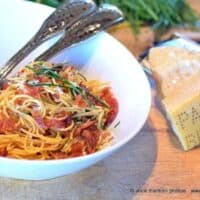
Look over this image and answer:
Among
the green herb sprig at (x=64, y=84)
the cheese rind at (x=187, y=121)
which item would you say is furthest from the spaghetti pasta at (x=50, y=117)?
the cheese rind at (x=187, y=121)

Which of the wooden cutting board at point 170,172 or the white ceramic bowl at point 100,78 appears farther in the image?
the wooden cutting board at point 170,172

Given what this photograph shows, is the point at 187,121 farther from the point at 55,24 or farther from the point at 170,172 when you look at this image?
the point at 55,24

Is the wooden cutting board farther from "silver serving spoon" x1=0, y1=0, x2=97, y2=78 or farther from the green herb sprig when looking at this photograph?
"silver serving spoon" x1=0, y1=0, x2=97, y2=78

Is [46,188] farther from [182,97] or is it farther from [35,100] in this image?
[182,97]

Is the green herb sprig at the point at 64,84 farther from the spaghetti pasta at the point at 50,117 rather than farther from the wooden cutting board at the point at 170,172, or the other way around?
the wooden cutting board at the point at 170,172

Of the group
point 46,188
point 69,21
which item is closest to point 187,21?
point 69,21

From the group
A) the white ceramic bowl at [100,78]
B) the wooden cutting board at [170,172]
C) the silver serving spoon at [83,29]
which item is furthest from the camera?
the silver serving spoon at [83,29]
